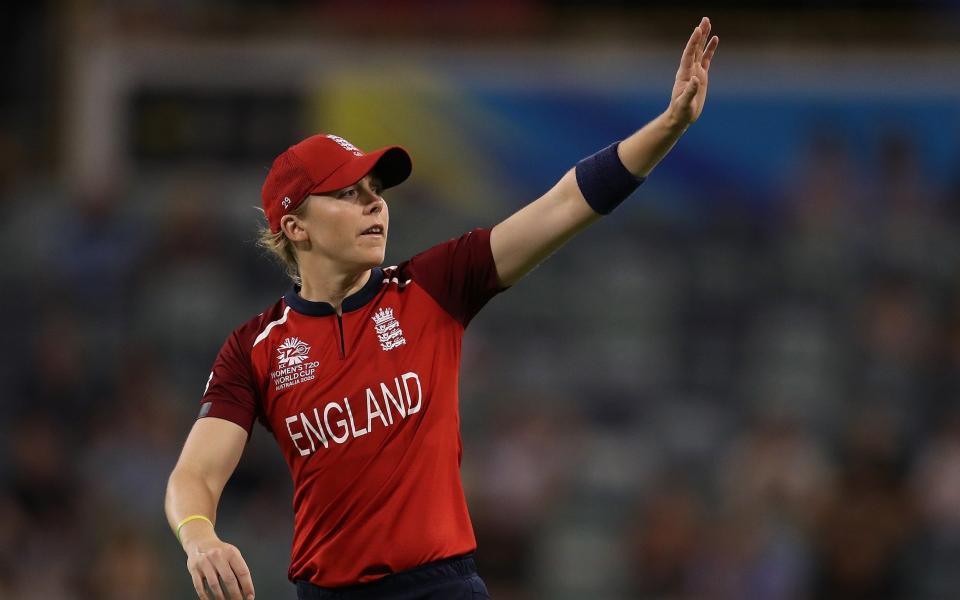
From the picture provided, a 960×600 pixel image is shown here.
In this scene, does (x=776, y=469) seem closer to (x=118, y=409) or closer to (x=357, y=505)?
(x=118, y=409)

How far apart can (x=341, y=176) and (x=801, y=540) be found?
6190 mm

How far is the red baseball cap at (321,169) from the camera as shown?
4652 mm

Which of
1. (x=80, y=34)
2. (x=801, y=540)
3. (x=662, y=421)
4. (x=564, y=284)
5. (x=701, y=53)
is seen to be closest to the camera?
(x=701, y=53)

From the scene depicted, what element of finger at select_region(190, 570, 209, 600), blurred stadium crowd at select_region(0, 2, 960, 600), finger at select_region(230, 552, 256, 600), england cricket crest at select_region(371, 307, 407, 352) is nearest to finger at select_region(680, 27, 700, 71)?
england cricket crest at select_region(371, 307, 407, 352)

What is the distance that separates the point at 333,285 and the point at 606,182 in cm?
92

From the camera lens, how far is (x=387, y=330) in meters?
4.64

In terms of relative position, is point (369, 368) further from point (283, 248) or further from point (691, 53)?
point (691, 53)

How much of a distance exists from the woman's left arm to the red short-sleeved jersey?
75 millimetres

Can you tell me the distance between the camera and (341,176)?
4656mm

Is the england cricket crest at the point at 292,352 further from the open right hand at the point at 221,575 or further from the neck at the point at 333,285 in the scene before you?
the open right hand at the point at 221,575

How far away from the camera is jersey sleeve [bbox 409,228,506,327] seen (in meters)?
4.59

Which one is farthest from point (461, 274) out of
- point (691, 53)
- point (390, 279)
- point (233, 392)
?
point (691, 53)

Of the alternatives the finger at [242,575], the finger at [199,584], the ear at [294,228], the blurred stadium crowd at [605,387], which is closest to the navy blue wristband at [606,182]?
the ear at [294,228]

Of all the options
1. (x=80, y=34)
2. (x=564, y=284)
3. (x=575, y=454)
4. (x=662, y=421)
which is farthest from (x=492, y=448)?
(x=80, y=34)
